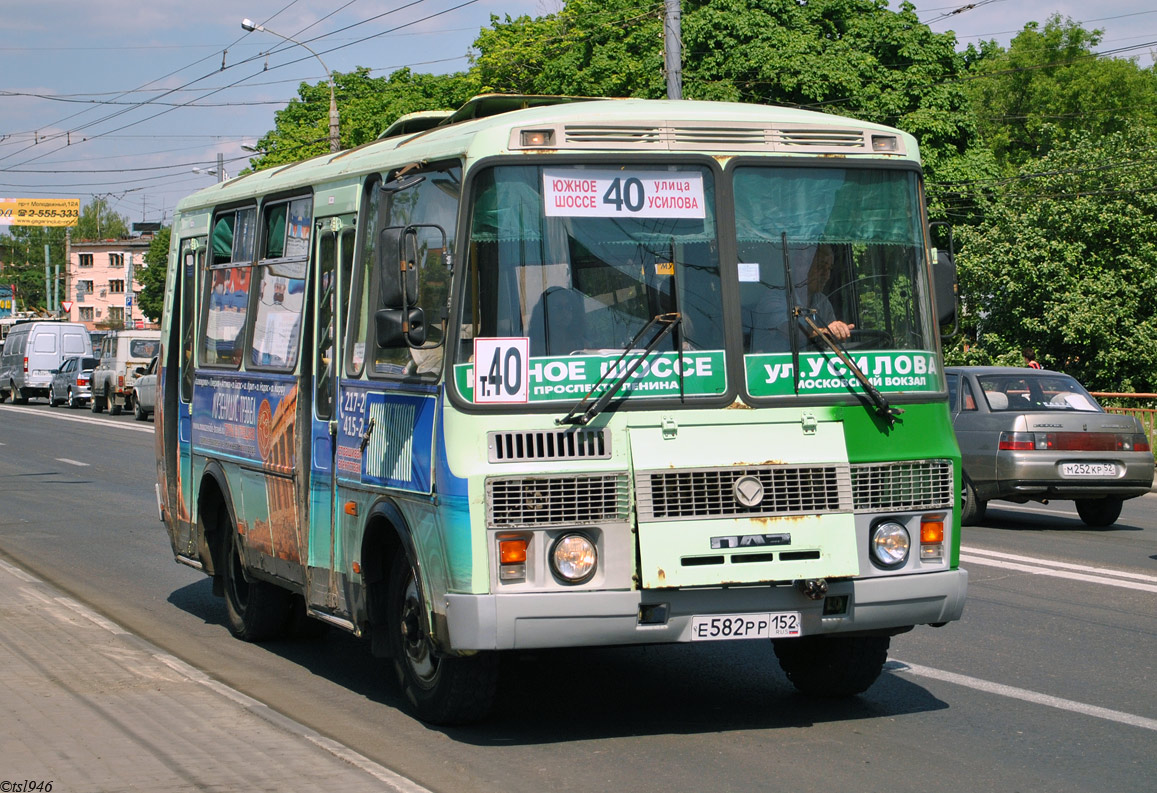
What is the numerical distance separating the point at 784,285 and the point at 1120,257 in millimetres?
30037

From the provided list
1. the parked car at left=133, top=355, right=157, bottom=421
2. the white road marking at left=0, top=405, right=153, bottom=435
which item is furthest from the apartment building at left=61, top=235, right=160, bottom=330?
the parked car at left=133, top=355, right=157, bottom=421

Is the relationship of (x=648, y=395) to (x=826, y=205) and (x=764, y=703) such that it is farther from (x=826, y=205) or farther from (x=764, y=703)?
(x=764, y=703)

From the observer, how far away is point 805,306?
673 cm

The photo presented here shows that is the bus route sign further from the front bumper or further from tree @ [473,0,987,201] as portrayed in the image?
the front bumper

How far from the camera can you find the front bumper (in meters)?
6.21

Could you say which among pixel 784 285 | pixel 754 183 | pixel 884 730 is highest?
pixel 754 183

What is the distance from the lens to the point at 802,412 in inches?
261

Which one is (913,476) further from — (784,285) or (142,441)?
(142,441)

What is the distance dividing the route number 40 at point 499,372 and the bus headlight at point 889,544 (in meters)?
1.64

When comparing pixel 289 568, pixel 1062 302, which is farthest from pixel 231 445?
pixel 1062 302

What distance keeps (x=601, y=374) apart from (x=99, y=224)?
163 metres

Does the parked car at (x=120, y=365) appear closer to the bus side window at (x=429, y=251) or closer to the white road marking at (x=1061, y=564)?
the white road marking at (x=1061, y=564)

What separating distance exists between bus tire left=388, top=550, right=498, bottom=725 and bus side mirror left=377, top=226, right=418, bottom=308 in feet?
3.99

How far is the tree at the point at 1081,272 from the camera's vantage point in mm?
33969
